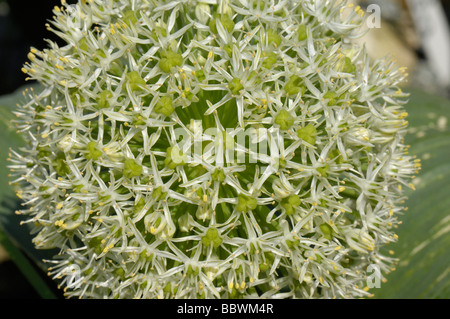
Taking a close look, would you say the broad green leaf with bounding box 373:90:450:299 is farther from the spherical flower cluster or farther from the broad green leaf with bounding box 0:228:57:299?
the broad green leaf with bounding box 0:228:57:299

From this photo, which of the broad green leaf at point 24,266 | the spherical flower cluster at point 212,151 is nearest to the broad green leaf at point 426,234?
the spherical flower cluster at point 212,151

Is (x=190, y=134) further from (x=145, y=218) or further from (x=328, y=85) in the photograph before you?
(x=328, y=85)

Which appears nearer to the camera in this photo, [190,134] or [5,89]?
[190,134]

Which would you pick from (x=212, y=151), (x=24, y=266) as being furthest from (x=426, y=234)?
(x=24, y=266)

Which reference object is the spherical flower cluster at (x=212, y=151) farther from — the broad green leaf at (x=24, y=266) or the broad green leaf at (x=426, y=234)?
the broad green leaf at (x=426, y=234)

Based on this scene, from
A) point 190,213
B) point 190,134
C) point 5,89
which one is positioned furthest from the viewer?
point 5,89

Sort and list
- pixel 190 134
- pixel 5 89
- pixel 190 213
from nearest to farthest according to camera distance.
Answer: pixel 190 134, pixel 190 213, pixel 5 89

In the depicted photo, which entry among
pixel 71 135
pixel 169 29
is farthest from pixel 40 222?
pixel 169 29

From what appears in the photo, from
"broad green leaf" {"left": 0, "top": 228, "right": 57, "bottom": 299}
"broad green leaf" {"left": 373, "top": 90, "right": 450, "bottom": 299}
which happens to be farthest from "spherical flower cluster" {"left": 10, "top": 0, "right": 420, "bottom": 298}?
"broad green leaf" {"left": 373, "top": 90, "right": 450, "bottom": 299}
